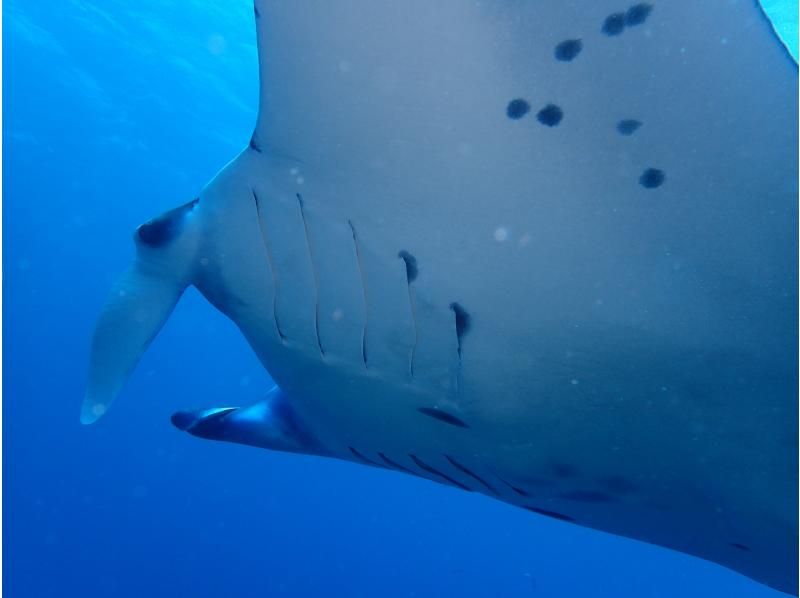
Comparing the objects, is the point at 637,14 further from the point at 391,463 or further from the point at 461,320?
the point at 391,463

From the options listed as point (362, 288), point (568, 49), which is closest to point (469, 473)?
point (362, 288)

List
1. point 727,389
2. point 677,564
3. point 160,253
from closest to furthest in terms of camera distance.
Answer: point 727,389
point 160,253
point 677,564

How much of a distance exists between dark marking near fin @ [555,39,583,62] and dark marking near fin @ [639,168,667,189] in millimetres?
280

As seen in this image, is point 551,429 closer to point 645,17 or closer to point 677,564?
point 645,17

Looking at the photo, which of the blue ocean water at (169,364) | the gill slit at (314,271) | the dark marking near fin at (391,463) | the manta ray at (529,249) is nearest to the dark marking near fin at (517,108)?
the manta ray at (529,249)

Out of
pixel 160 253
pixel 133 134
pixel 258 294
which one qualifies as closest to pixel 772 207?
pixel 258 294

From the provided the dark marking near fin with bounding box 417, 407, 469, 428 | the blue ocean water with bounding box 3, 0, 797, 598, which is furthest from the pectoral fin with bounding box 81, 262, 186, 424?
the blue ocean water with bounding box 3, 0, 797, 598

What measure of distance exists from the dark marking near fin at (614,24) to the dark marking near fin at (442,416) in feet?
3.37

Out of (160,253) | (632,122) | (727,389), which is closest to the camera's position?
(632,122)

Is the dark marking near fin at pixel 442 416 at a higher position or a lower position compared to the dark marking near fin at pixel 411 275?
lower

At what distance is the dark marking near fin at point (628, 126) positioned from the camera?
3.83ft

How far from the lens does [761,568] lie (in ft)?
6.67

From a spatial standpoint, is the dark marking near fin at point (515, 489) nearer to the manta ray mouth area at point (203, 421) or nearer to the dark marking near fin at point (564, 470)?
the dark marking near fin at point (564, 470)

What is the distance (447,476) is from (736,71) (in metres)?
1.46
